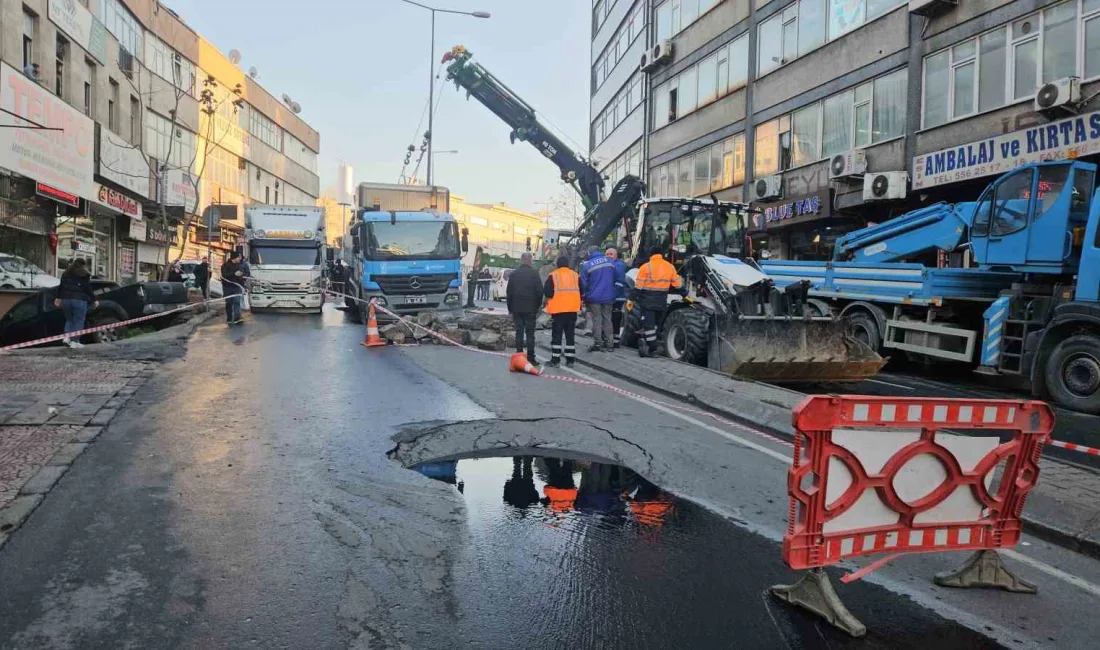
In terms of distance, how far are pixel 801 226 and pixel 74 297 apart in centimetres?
1878

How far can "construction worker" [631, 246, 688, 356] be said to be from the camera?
1175 centimetres

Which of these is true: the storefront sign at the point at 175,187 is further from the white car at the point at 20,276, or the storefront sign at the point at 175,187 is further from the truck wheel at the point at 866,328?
the truck wheel at the point at 866,328

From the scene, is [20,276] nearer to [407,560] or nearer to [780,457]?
[407,560]

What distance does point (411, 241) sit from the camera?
19203 mm

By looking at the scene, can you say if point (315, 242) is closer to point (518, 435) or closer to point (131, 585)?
point (518, 435)

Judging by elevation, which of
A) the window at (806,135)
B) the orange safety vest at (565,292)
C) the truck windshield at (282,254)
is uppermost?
the window at (806,135)

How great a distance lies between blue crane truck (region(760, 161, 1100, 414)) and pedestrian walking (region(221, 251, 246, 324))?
12.3m

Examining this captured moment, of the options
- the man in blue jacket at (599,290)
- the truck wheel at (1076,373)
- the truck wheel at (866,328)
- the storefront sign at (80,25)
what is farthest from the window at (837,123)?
the storefront sign at (80,25)

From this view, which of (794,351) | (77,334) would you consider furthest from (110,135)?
(794,351)

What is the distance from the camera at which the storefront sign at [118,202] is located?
80.6ft

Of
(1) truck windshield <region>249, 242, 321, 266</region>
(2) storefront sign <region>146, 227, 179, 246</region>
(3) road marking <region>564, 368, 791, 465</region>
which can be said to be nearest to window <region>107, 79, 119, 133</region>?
(2) storefront sign <region>146, 227, 179, 246</region>

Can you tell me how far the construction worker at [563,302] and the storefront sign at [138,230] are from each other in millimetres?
23916

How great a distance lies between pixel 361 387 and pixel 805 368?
5906 mm

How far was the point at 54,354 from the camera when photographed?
11.1m
